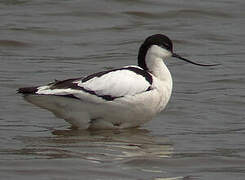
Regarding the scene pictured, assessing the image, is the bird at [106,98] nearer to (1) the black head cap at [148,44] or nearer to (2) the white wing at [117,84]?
(2) the white wing at [117,84]

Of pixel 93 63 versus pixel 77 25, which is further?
pixel 77 25

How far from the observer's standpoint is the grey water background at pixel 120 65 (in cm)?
861

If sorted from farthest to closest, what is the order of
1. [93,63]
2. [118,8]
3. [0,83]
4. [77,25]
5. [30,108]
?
[118,8], [77,25], [93,63], [0,83], [30,108]

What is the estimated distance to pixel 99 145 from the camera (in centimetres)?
953

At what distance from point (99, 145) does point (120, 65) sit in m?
4.34

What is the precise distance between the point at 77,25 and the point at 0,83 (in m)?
4.04

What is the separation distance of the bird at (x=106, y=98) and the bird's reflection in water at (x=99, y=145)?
0.16 meters

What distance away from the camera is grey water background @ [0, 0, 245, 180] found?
8.61 metres

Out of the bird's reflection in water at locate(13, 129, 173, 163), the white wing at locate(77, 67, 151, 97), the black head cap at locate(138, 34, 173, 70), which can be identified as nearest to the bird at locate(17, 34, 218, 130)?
the white wing at locate(77, 67, 151, 97)

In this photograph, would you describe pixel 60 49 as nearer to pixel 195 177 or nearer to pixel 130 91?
pixel 130 91

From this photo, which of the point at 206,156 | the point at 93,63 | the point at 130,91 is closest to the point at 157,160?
the point at 206,156

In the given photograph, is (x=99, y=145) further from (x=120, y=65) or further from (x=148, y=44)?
(x=120, y=65)

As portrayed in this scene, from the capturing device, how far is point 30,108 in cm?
1143

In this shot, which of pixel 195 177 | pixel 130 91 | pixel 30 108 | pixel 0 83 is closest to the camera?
pixel 195 177
